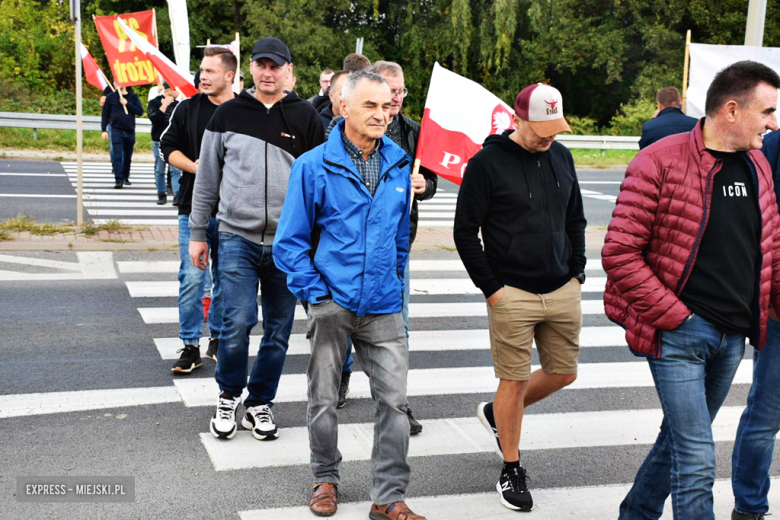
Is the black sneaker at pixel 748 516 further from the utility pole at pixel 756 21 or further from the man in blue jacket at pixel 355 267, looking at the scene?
the utility pole at pixel 756 21

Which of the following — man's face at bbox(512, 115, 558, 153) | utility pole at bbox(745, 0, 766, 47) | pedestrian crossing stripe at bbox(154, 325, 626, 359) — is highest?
utility pole at bbox(745, 0, 766, 47)

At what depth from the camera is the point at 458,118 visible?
5691mm

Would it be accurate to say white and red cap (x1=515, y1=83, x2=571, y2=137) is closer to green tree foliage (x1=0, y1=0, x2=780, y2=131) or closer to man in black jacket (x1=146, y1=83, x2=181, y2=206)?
man in black jacket (x1=146, y1=83, x2=181, y2=206)

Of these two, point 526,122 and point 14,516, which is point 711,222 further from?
point 14,516

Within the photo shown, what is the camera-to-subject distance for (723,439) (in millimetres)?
5406

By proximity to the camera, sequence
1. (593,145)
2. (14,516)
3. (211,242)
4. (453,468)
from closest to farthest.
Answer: (14,516) < (453,468) < (211,242) < (593,145)

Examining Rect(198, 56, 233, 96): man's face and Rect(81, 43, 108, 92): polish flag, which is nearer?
Rect(198, 56, 233, 96): man's face

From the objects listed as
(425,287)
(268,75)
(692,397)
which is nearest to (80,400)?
(268,75)

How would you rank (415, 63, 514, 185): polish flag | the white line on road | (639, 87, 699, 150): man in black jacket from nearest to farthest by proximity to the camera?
the white line on road
(415, 63, 514, 185): polish flag
(639, 87, 699, 150): man in black jacket

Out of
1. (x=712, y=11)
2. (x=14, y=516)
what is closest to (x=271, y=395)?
(x=14, y=516)

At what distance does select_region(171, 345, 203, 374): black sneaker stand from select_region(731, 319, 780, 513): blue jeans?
3.63 metres

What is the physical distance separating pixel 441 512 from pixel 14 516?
6.25 ft

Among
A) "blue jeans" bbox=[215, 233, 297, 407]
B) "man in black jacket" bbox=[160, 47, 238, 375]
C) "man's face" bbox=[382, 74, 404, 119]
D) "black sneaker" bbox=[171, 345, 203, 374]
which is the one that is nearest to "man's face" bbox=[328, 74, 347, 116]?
"man in black jacket" bbox=[160, 47, 238, 375]

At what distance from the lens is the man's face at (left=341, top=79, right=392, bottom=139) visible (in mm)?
4035
